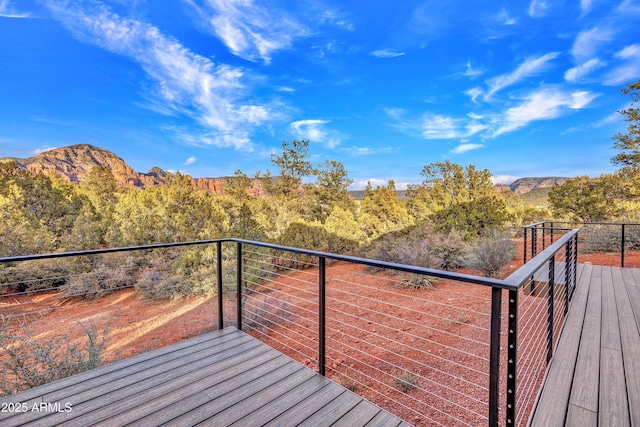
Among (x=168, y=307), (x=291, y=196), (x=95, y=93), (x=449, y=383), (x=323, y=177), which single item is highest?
(x=95, y=93)

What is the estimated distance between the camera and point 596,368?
185 cm

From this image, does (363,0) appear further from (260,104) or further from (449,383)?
(449,383)

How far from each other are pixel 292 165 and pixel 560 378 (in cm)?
1231

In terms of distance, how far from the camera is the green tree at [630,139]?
8.04 m

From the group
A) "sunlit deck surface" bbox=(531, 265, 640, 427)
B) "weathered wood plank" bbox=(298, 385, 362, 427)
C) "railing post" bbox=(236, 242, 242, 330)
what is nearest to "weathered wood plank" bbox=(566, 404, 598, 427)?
"sunlit deck surface" bbox=(531, 265, 640, 427)

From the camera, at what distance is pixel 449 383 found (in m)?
2.65

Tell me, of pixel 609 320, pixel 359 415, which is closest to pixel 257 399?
pixel 359 415

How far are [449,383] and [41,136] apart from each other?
20.7m

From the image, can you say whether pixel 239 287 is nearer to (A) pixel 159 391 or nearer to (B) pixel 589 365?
(A) pixel 159 391

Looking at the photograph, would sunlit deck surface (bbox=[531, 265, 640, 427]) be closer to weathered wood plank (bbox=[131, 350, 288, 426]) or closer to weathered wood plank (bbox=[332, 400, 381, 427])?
weathered wood plank (bbox=[332, 400, 381, 427])

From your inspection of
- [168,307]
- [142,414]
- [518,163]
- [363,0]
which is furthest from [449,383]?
[518,163]

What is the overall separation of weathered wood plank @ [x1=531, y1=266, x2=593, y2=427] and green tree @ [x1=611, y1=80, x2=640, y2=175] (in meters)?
9.03

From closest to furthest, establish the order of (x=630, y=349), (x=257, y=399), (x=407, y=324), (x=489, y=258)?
1. (x=257, y=399)
2. (x=630, y=349)
3. (x=407, y=324)
4. (x=489, y=258)

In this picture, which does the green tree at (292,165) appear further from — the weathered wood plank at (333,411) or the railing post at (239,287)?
the weathered wood plank at (333,411)
